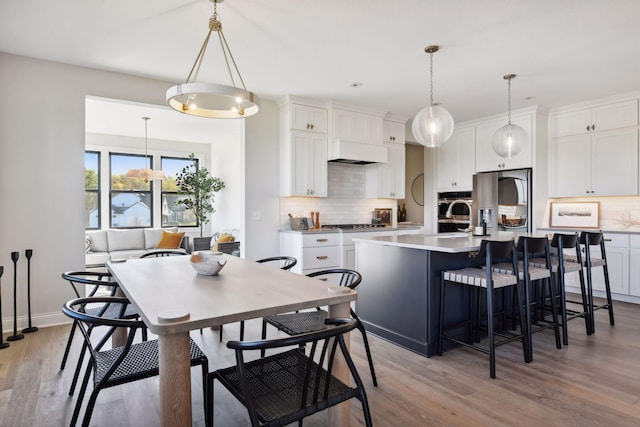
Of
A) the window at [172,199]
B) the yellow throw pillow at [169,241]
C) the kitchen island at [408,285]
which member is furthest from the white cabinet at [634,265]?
the window at [172,199]

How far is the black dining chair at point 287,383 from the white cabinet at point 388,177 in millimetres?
4316

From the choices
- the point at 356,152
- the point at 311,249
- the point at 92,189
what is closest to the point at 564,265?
the point at 311,249

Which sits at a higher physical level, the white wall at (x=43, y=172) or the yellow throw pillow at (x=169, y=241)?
the white wall at (x=43, y=172)

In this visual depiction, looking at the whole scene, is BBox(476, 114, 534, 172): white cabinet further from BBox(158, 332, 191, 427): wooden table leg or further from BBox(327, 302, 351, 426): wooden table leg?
BBox(158, 332, 191, 427): wooden table leg

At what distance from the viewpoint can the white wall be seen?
3.51 metres

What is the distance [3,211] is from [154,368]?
2931mm

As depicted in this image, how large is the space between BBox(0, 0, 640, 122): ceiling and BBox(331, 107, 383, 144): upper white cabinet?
1.97 feet

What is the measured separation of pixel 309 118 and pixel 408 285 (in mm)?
2792

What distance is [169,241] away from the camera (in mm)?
6730

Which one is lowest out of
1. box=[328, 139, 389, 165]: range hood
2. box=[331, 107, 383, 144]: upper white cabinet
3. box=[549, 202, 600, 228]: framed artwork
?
box=[549, 202, 600, 228]: framed artwork

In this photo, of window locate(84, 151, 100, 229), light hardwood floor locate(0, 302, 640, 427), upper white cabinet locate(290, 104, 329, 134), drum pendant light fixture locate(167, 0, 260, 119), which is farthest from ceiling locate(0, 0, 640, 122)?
window locate(84, 151, 100, 229)

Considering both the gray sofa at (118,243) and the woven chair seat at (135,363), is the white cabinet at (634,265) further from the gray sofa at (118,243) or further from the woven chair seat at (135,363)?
the gray sofa at (118,243)

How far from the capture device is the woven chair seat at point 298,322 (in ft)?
7.31

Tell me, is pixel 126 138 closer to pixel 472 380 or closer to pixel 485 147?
pixel 485 147
